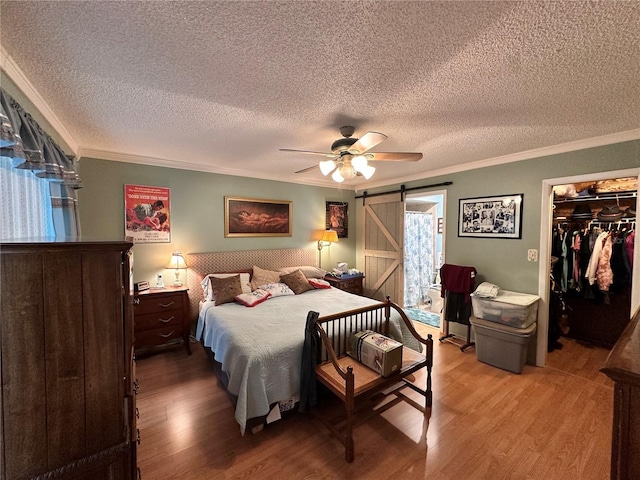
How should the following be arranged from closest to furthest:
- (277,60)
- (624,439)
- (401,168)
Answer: (624,439)
(277,60)
(401,168)

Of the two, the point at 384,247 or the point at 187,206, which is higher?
the point at 187,206

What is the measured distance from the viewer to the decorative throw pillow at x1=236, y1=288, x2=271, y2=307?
311cm

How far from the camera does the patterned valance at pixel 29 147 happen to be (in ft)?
3.87

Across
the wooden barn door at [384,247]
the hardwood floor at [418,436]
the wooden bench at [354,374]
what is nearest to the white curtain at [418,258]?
the wooden barn door at [384,247]

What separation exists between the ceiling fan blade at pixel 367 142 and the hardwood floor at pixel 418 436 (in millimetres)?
2241

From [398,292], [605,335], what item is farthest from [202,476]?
[605,335]

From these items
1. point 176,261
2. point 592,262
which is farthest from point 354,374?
point 592,262

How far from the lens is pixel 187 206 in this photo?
363 centimetres

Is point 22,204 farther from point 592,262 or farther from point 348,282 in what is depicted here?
point 592,262

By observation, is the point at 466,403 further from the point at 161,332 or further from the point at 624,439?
the point at 161,332

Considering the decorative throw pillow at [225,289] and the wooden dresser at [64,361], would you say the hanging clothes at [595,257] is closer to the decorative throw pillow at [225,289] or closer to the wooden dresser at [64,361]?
the decorative throw pillow at [225,289]

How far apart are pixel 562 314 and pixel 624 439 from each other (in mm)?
3905

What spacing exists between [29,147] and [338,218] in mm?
4200

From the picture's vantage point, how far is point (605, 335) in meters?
3.43
